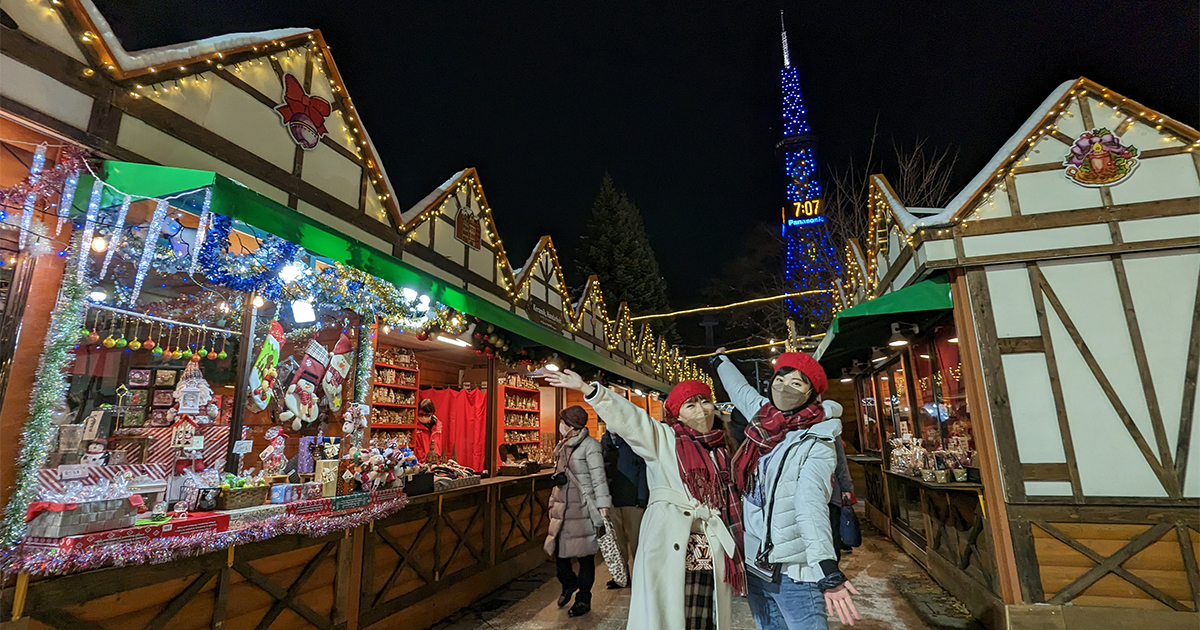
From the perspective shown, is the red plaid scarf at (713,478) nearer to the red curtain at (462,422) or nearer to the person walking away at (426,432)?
the person walking away at (426,432)

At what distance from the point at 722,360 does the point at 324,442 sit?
3593mm

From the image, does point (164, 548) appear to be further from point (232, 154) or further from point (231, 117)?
point (231, 117)

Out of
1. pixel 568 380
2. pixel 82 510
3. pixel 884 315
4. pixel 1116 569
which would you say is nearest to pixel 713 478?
pixel 568 380

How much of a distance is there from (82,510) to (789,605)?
12.1 ft

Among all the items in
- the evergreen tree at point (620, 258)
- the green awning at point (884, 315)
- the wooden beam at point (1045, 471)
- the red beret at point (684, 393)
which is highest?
the evergreen tree at point (620, 258)

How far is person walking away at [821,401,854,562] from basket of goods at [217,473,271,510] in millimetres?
3775

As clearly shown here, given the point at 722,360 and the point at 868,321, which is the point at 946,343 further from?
the point at 722,360

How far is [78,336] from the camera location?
3189 mm

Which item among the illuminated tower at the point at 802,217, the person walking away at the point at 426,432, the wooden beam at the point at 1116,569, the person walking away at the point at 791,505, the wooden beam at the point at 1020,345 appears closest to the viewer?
the person walking away at the point at 791,505

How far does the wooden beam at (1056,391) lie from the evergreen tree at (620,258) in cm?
2716

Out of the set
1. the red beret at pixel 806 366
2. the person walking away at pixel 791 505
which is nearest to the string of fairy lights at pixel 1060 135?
the red beret at pixel 806 366

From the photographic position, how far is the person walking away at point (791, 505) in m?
2.53

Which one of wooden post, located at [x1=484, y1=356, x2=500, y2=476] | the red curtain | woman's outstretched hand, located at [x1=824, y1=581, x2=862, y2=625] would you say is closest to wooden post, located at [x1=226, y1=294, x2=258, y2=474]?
wooden post, located at [x1=484, y1=356, x2=500, y2=476]

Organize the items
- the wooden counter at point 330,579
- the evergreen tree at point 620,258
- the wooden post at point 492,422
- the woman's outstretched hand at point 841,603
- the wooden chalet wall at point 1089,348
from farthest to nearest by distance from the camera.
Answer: the evergreen tree at point 620,258 < the wooden post at point 492,422 < the wooden chalet wall at point 1089,348 < the wooden counter at point 330,579 < the woman's outstretched hand at point 841,603
